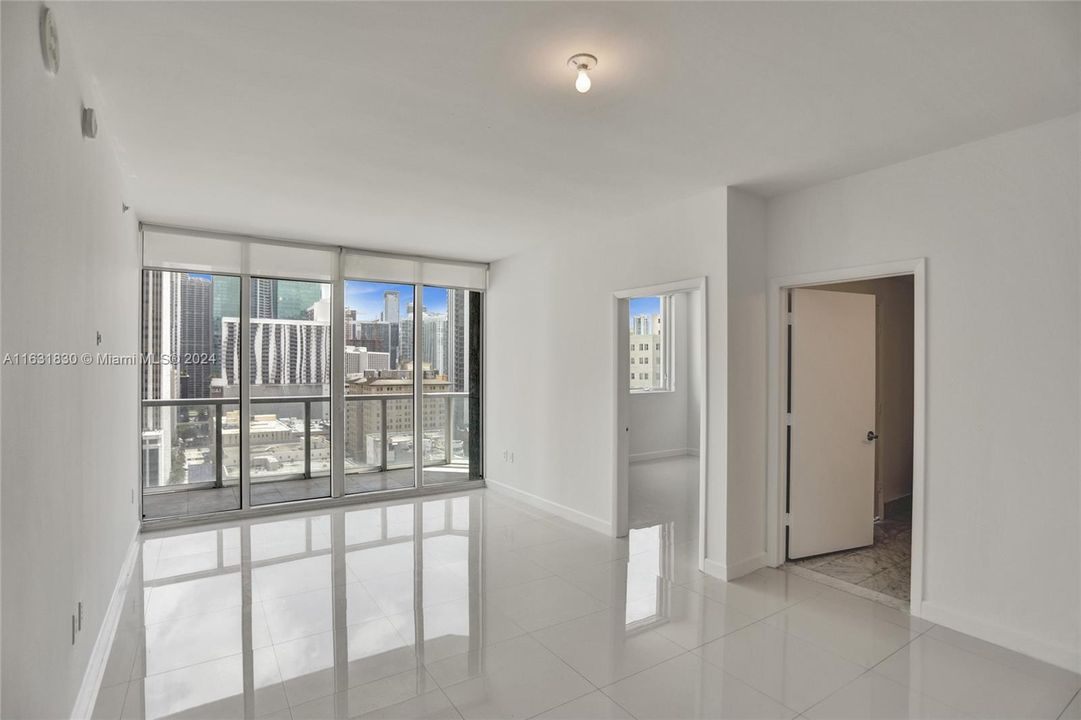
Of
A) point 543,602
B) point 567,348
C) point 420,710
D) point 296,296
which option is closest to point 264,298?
point 296,296

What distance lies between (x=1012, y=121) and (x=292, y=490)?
20.6 feet

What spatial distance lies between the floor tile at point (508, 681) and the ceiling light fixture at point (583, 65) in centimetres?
265

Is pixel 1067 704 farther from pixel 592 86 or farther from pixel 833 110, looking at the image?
pixel 592 86

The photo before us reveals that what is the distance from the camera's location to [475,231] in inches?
200

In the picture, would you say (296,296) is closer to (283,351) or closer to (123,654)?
(283,351)

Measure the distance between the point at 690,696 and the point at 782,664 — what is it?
1.95 feet

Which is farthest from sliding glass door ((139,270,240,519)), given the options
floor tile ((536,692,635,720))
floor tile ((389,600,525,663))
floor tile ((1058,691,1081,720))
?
floor tile ((1058,691,1081,720))

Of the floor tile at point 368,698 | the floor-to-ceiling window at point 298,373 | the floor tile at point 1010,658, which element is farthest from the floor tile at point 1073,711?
the floor-to-ceiling window at point 298,373

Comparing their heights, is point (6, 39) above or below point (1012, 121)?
below

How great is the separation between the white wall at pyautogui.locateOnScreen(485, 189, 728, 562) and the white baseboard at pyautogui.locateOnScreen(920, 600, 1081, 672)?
4.07 feet

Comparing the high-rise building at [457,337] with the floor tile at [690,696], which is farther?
the high-rise building at [457,337]

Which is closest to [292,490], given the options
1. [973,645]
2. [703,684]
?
[703,684]

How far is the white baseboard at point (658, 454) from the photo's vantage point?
8.23 meters

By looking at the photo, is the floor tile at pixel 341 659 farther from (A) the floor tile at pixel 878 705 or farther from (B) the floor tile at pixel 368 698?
(A) the floor tile at pixel 878 705
